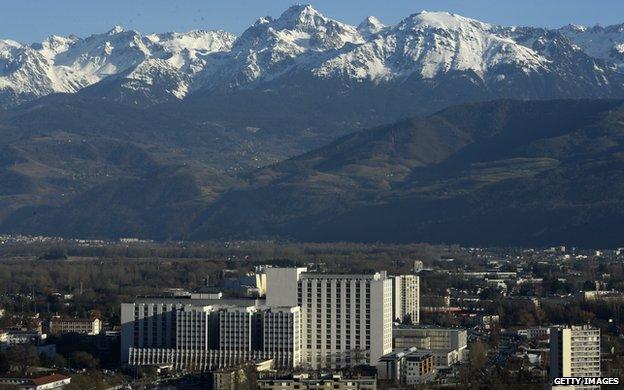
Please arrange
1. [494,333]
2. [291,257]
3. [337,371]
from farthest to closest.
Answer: [291,257]
[494,333]
[337,371]

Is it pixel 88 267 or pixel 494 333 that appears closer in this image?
pixel 494 333

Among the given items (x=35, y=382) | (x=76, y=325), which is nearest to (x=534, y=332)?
(x=76, y=325)

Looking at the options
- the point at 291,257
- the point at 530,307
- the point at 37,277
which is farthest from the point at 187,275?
the point at 530,307

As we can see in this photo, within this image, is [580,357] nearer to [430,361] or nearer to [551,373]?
[551,373]

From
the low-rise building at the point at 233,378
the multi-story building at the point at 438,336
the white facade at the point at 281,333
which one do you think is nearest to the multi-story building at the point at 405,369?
the white facade at the point at 281,333

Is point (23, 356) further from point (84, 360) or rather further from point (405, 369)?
point (405, 369)

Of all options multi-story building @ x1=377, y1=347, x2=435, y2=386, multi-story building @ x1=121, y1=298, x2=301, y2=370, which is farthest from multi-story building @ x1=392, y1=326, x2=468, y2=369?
multi-story building @ x1=121, y1=298, x2=301, y2=370

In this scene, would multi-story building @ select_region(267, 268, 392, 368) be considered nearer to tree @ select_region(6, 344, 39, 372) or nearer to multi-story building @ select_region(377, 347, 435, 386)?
multi-story building @ select_region(377, 347, 435, 386)
